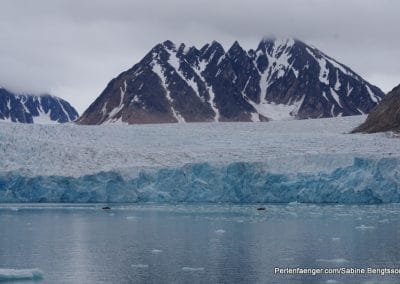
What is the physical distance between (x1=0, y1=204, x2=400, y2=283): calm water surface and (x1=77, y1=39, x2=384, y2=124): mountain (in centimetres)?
10935

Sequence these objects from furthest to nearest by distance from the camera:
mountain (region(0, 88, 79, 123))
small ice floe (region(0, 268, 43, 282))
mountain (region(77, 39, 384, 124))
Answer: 1. mountain (region(0, 88, 79, 123))
2. mountain (region(77, 39, 384, 124))
3. small ice floe (region(0, 268, 43, 282))

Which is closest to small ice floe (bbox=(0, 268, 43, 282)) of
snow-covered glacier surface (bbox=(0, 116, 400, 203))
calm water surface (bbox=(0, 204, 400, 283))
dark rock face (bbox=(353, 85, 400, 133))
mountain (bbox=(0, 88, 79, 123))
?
calm water surface (bbox=(0, 204, 400, 283))

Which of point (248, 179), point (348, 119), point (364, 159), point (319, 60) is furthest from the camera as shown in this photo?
point (319, 60)

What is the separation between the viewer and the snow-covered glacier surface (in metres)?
33.5

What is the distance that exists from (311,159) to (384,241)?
16.9m

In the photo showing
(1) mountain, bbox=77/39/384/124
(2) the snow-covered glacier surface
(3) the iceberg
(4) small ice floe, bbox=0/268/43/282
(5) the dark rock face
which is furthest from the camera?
(1) mountain, bbox=77/39/384/124

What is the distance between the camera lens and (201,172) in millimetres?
35219

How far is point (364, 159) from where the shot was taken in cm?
3319

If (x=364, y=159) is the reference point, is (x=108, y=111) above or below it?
above

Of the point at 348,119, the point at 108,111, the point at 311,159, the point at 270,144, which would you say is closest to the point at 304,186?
the point at 311,159

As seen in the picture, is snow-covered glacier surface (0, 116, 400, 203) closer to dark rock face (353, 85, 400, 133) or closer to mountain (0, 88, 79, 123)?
dark rock face (353, 85, 400, 133)

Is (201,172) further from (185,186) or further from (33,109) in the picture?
(33,109)

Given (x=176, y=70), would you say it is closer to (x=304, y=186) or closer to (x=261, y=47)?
(x=261, y=47)

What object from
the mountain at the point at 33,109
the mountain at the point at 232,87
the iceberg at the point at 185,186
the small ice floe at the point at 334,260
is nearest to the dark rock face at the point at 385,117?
the iceberg at the point at 185,186
